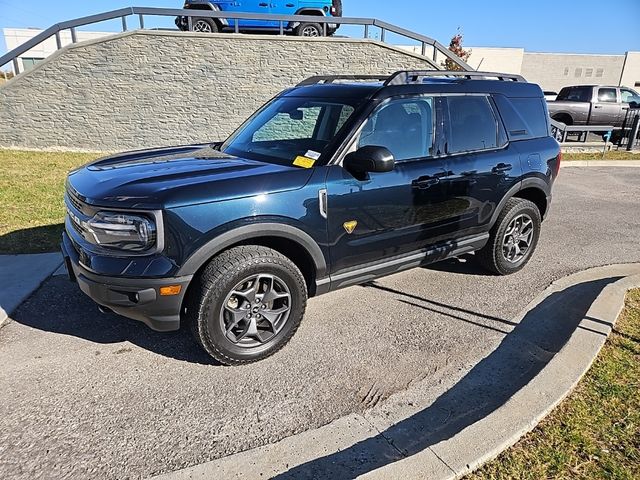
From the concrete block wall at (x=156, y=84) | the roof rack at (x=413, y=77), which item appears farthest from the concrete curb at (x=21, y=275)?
the concrete block wall at (x=156, y=84)

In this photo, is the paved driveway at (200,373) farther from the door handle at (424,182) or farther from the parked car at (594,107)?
the parked car at (594,107)

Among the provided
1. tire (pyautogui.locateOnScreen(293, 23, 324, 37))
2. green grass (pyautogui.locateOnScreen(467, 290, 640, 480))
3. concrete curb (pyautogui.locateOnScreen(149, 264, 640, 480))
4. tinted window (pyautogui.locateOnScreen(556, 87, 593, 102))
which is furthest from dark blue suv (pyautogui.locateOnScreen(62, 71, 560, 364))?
tinted window (pyautogui.locateOnScreen(556, 87, 593, 102))

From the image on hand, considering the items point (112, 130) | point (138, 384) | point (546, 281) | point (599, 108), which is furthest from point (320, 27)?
point (138, 384)

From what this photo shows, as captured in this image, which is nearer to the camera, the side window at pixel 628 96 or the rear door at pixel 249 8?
the rear door at pixel 249 8

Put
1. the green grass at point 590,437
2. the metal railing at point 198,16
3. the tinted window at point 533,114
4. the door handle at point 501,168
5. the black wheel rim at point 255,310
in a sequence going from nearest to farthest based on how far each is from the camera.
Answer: the green grass at point 590,437 < the black wheel rim at point 255,310 < the door handle at point 501,168 < the tinted window at point 533,114 < the metal railing at point 198,16

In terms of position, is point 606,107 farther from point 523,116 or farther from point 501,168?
point 501,168

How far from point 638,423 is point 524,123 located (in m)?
3.08

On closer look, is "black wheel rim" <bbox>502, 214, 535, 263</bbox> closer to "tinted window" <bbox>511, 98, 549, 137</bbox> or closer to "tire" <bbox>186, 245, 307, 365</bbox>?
"tinted window" <bbox>511, 98, 549, 137</bbox>

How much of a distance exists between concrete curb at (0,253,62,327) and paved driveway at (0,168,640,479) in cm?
10

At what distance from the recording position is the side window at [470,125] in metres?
3.92

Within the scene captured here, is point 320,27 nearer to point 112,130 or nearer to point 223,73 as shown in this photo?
point 223,73

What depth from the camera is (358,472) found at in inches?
85.5

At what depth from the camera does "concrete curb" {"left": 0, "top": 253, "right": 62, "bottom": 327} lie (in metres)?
3.85

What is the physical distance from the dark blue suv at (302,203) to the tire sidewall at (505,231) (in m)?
0.02
